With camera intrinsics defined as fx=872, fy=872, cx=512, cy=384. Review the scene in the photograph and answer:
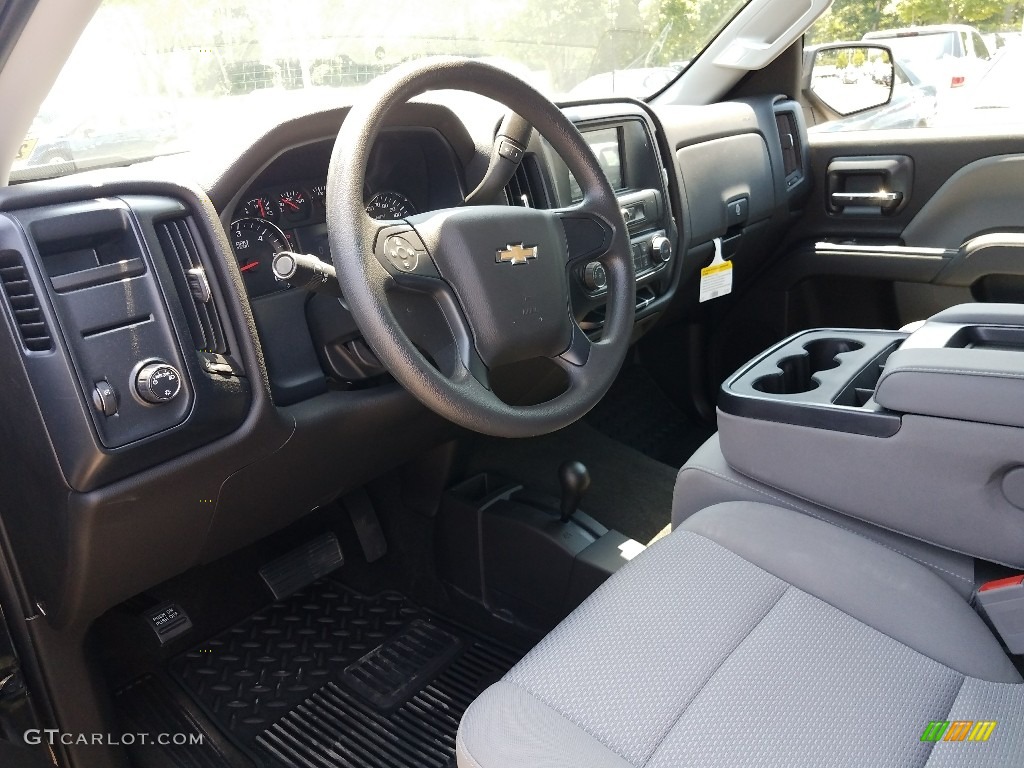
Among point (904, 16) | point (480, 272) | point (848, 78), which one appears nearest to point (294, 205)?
point (480, 272)

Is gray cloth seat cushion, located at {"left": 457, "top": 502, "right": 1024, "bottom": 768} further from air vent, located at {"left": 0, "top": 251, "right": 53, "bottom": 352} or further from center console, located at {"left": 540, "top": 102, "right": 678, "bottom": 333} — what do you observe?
center console, located at {"left": 540, "top": 102, "right": 678, "bottom": 333}

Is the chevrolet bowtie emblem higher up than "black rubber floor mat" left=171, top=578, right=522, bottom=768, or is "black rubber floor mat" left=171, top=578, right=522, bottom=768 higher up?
the chevrolet bowtie emblem

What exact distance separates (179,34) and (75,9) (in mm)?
343

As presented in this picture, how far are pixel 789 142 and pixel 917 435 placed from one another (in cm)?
160

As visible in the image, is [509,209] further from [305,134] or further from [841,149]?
[841,149]

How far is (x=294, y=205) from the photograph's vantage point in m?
1.45

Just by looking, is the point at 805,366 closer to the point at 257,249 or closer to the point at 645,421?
the point at 257,249

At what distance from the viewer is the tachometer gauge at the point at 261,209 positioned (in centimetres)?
137

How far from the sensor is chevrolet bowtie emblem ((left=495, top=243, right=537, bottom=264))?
1279mm

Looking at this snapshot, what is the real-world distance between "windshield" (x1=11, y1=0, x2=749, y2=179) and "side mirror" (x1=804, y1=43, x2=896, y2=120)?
1118 millimetres

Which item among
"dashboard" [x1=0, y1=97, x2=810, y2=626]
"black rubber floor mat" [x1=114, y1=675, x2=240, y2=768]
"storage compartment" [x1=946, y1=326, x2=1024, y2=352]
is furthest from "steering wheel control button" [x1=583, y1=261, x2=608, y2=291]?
"black rubber floor mat" [x1=114, y1=675, x2=240, y2=768]

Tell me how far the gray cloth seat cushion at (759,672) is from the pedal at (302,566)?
3.26 feet

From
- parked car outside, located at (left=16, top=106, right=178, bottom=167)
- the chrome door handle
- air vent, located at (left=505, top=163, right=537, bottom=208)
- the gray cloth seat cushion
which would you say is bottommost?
the gray cloth seat cushion

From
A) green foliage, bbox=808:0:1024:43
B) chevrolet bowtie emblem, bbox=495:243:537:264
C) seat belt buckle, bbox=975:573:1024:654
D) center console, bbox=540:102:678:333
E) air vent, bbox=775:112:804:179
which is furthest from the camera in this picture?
air vent, bbox=775:112:804:179
